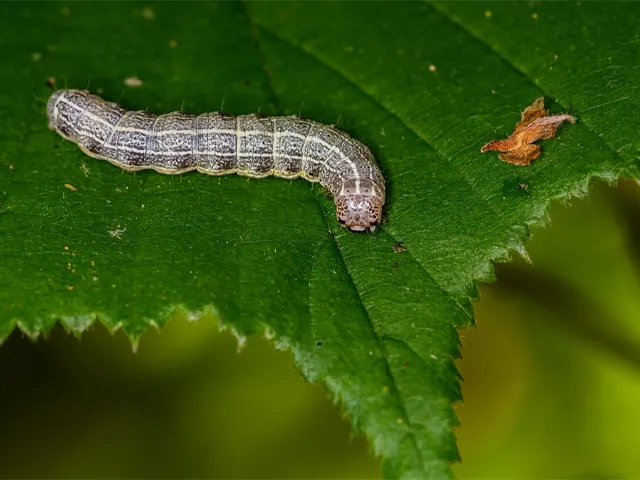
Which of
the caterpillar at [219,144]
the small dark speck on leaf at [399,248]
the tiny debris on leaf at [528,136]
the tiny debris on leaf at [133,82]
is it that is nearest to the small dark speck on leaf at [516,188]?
the tiny debris on leaf at [528,136]

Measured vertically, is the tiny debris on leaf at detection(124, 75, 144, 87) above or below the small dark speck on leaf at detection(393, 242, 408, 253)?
above

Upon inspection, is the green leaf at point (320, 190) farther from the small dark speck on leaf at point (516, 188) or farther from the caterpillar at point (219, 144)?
the caterpillar at point (219, 144)

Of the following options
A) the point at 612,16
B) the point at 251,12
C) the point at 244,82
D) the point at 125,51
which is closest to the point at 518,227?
the point at 612,16

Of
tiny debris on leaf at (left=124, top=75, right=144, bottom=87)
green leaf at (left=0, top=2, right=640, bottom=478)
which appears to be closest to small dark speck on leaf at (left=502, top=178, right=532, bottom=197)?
green leaf at (left=0, top=2, right=640, bottom=478)

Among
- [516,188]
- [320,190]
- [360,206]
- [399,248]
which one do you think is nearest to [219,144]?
[320,190]

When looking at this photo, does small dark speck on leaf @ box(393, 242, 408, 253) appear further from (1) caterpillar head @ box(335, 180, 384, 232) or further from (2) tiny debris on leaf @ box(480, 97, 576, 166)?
(2) tiny debris on leaf @ box(480, 97, 576, 166)

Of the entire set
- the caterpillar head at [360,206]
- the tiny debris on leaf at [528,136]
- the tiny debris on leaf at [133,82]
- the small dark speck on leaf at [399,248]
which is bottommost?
the small dark speck on leaf at [399,248]

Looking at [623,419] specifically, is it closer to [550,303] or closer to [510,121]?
[550,303]
